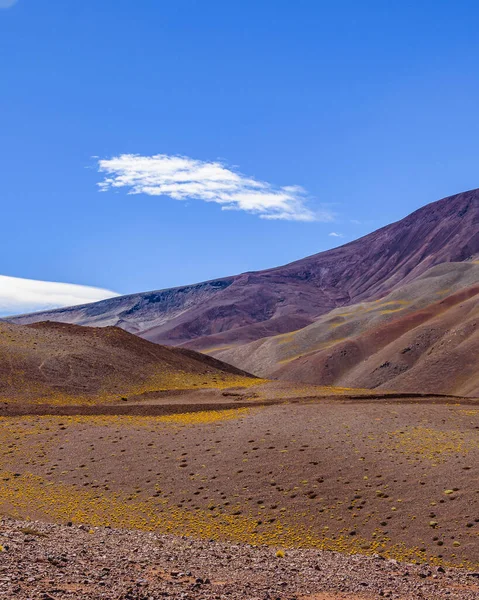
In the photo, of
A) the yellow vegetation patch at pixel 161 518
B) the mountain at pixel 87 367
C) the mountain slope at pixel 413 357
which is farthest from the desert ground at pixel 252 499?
the mountain slope at pixel 413 357

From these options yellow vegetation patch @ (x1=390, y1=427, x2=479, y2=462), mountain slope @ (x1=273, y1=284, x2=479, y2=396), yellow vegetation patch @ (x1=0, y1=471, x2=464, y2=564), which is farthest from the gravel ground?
mountain slope @ (x1=273, y1=284, x2=479, y2=396)

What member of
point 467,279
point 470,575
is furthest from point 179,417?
point 467,279

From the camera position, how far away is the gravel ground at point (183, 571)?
10.7 metres

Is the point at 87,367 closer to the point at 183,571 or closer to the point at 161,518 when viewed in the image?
the point at 161,518

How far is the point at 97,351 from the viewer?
165 feet

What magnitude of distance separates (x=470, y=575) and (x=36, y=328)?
4727 cm

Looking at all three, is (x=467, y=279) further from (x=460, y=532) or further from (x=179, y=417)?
(x=460, y=532)

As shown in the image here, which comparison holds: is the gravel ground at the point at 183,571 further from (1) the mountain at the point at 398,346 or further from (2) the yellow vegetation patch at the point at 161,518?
(1) the mountain at the point at 398,346

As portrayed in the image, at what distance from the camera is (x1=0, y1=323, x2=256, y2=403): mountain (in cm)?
4169

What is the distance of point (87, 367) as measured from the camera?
46344 millimetres

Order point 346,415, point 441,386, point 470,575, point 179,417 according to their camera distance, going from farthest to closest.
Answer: point 441,386 < point 179,417 < point 346,415 < point 470,575

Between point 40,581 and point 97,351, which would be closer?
point 40,581

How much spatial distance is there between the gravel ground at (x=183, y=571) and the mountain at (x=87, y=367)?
25.6 metres

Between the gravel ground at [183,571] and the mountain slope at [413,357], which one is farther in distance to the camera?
the mountain slope at [413,357]
